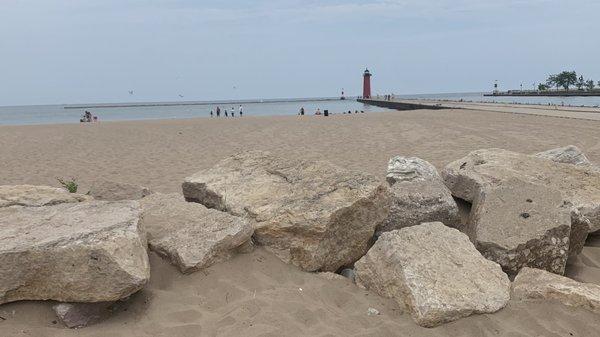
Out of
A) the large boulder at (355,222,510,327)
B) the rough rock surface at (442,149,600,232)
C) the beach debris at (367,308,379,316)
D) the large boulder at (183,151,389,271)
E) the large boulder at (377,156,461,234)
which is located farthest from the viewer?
the rough rock surface at (442,149,600,232)

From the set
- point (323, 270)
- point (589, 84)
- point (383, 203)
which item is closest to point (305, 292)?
point (323, 270)

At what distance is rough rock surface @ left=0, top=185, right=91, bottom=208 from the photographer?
4289 mm

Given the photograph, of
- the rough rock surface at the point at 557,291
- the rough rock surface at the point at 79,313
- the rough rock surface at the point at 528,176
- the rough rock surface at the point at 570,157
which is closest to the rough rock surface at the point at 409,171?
the rough rock surface at the point at 528,176

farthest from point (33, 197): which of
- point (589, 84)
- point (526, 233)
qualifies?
point (589, 84)

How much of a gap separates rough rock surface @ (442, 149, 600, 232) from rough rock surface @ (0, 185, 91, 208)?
394cm

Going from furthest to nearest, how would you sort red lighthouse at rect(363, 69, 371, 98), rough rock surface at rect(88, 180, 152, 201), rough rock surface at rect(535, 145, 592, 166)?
red lighthouse at rect(363, 69, 371, 98)
rough rock surface at rect(535, 145, 592, 166)
rough rock surface at rect(88, 180, 152, 201)

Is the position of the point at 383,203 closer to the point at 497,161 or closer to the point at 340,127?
the point at 497,161

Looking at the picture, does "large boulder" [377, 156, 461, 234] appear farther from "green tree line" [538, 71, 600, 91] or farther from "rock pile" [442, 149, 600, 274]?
"green tree line" [538, 71, 600, 91]

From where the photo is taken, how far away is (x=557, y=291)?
372 cm

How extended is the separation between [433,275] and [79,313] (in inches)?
98.4

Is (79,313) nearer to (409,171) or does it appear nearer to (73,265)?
(73,265)

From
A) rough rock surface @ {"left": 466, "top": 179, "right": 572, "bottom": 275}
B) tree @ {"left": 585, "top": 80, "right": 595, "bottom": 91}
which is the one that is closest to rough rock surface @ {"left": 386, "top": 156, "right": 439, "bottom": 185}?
rough rock surface @ {"left": 466, "top": 179, "right": 572, "bottom": 275}

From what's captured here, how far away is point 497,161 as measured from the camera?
5.70 m

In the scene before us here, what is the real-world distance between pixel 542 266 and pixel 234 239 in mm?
2706
